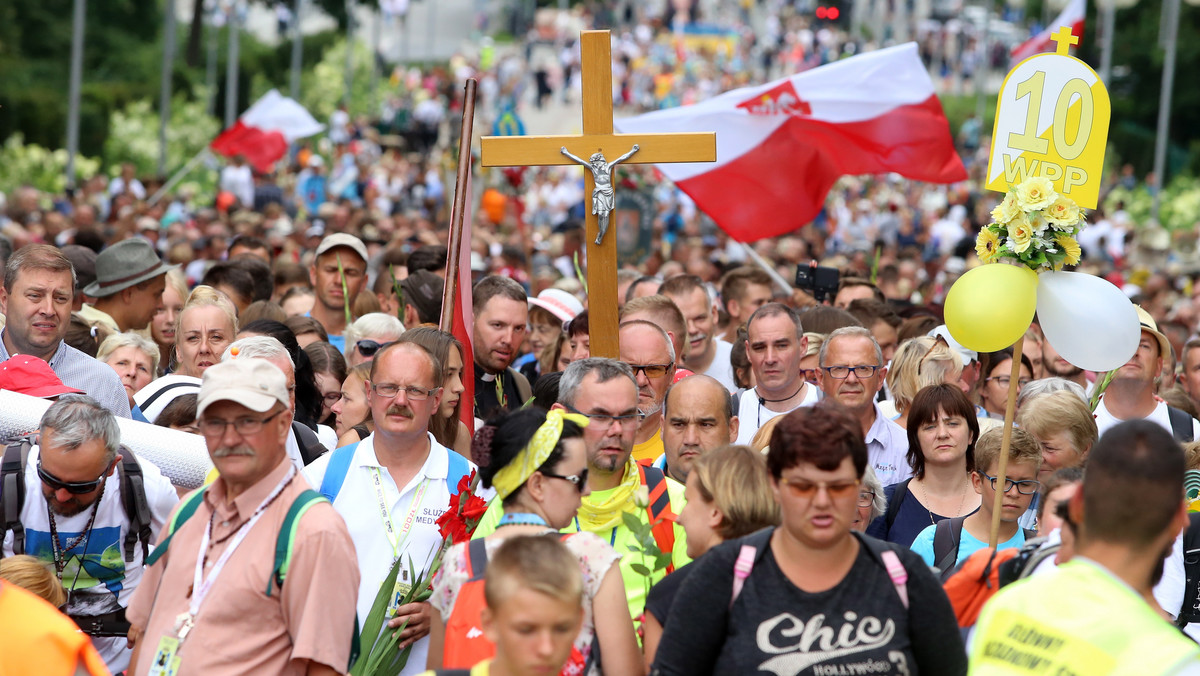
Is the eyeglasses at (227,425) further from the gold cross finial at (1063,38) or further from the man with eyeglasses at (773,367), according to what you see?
the man with eyeglasses at (773,367)

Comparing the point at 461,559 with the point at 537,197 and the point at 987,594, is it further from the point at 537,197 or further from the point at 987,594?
the point at 537,197

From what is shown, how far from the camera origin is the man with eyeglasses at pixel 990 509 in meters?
5.27

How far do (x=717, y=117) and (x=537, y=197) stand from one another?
19315 millimetres

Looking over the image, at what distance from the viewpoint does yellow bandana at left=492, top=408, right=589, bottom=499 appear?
4262 mm

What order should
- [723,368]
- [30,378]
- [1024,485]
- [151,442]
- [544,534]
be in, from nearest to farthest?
[544,534]
[1024,485]
[151,442]
[30,378]
[723,368]

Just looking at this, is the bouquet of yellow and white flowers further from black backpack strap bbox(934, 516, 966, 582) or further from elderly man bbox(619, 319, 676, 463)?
elderly man bbox(619, 319, 676, 463)

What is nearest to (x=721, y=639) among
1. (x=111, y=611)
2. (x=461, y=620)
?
(x=461, y=620)

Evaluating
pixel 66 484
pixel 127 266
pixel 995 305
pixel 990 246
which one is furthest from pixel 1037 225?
pixel 127 266

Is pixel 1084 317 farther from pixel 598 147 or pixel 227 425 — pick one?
pixel 227 425

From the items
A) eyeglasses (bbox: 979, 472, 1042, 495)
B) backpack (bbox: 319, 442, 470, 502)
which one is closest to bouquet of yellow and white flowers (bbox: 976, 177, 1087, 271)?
eyeglasses (bbox: 979, 472, 1042, 495)

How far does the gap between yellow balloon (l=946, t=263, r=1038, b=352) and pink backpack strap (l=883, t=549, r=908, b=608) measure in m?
1.43

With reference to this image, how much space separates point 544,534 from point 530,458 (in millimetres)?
512

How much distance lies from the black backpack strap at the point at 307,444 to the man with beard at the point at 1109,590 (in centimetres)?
353

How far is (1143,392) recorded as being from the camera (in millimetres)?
7309
